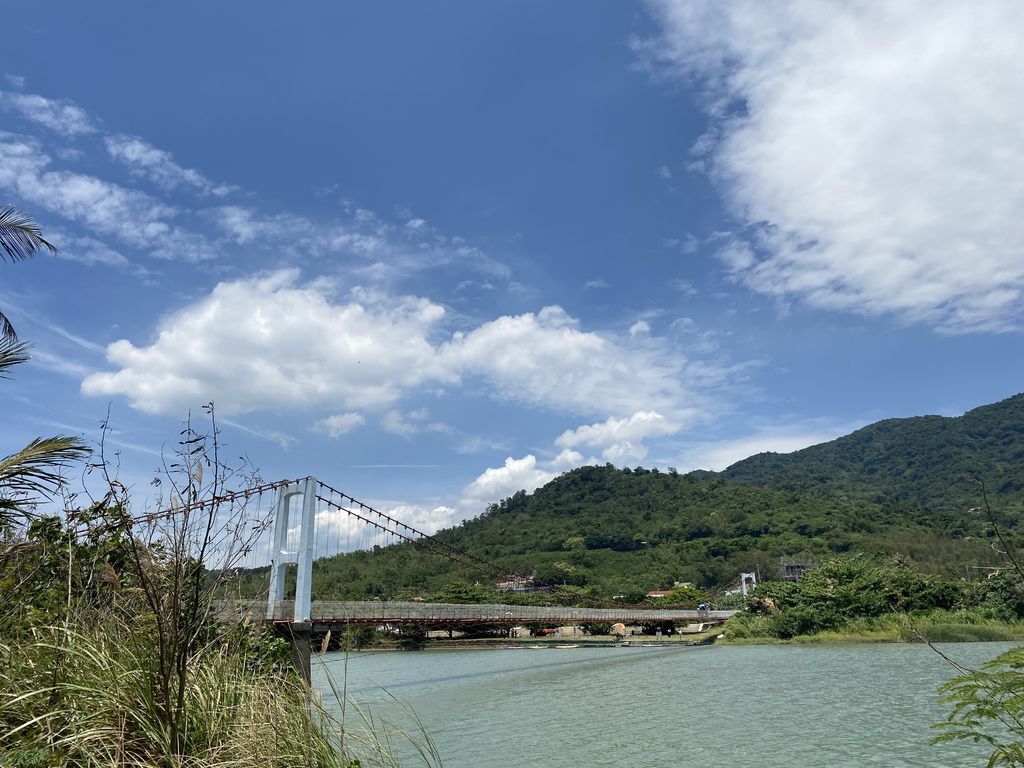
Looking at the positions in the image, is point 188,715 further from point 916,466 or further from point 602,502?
point 916,466

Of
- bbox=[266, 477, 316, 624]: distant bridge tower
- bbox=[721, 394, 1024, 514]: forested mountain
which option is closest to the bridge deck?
bbox=[266, 477, 316, 624]: distant bridge tower

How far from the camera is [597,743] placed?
10.6 meters

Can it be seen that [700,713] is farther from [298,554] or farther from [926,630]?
[926,630]

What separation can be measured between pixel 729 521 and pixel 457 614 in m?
71.2

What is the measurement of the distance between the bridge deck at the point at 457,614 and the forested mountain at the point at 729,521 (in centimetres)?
1024

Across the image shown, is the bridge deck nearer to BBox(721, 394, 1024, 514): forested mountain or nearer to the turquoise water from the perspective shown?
the turquoise water

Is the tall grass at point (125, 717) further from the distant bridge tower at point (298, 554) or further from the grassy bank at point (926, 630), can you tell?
the grassy bank at point (926, 630)

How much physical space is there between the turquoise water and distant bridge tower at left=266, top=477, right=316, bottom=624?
362 cm

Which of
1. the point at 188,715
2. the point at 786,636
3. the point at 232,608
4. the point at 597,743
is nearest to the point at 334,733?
the point at 188,715

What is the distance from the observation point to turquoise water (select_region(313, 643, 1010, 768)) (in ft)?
29.9

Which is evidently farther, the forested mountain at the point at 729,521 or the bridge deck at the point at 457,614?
the forested mountain at the point at 729,521

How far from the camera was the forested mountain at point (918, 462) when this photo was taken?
108625 millimetres

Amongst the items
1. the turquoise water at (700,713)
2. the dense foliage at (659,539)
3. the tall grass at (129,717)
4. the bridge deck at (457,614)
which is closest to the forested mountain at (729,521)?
the dense foliage at (659,539)

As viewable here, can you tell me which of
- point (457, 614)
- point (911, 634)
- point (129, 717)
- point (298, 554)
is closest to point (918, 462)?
point (911, 634)
